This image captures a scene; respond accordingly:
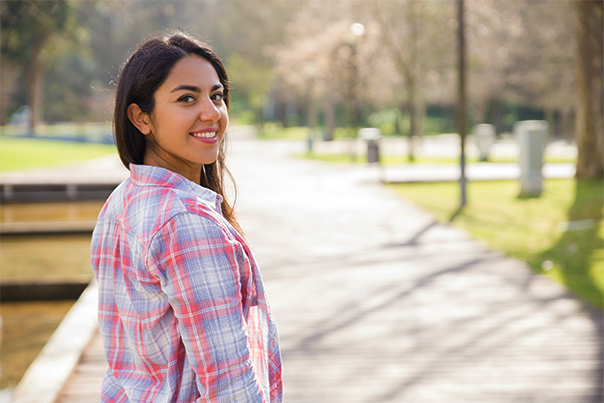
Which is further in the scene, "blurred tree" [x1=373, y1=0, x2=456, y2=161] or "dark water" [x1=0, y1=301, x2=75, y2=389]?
"blurred tree" [x1=373, y1=0, x2=456, y2=161]

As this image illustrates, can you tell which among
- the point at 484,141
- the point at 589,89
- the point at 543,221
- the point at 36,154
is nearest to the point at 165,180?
the point at 543,221

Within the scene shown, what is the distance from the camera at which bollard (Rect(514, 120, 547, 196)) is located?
40.8 ft

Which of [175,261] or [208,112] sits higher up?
[208,112]

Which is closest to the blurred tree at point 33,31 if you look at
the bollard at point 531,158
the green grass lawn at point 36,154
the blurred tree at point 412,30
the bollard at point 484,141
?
the green grass lawn at point 36,154

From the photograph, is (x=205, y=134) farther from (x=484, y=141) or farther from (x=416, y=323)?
(x=484, y=141)

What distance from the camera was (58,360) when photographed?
4113 millimetres

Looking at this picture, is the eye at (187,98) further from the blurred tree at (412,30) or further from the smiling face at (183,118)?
the blurred tree at (412,30)

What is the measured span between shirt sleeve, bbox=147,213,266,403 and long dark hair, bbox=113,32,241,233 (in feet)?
1.08

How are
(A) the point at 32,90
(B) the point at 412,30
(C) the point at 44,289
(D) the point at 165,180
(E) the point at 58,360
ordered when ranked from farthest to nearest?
(A) the point at 32,90 → (B) the point at 412,30 → (C) the point at 44,289 → (E) the point at 58,360 → (D) the point at 165,180

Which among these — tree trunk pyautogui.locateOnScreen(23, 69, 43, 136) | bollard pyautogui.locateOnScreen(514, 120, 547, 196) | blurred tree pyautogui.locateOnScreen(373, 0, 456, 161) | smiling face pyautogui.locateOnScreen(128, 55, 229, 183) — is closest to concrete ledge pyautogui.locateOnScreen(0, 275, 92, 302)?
smiling face pyautogui.locateOnScreen(128, 55, 229, 183)

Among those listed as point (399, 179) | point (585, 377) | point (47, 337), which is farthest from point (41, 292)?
point (399, 179)

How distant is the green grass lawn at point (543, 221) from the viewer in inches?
264

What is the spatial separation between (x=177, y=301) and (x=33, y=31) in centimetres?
3219

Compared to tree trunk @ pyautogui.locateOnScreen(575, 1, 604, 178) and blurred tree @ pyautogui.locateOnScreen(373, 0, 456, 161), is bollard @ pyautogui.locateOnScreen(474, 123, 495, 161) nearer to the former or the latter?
blurred tree @ pyautogui.locateOnScreen(373, 0, 456, 161)
